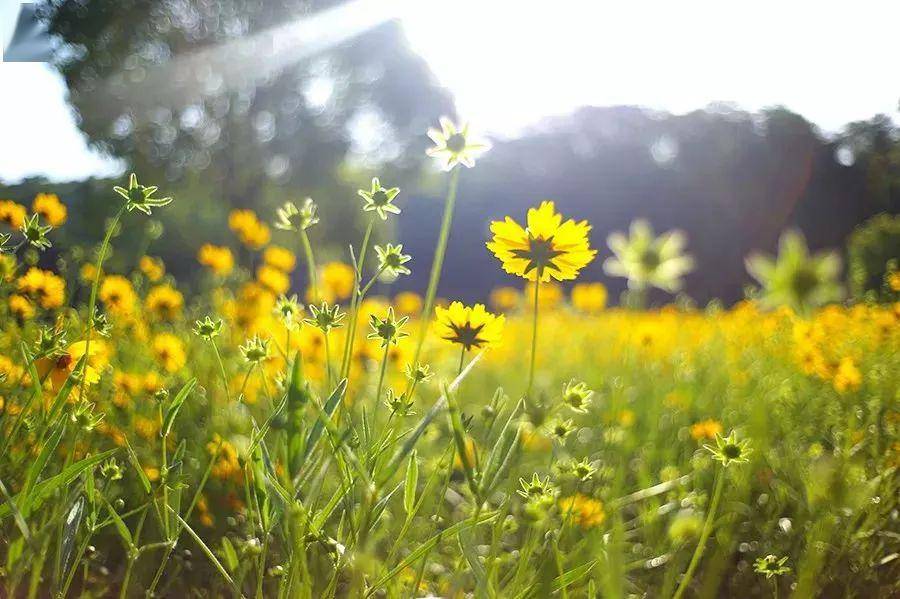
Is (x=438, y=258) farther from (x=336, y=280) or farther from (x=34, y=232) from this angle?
(x=336, y=280)

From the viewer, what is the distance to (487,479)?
0.74 metres

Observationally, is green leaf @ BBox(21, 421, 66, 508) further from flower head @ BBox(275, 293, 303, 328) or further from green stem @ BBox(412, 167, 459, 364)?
green stem @ BBox(412, 167, 459, 364)

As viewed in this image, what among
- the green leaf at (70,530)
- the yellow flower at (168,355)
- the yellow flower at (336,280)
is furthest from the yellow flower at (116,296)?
the green leaf at (70,530)

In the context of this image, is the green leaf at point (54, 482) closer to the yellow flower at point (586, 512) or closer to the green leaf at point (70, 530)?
the green leaf at point (70, 530)

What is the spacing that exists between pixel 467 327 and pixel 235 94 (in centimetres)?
1093

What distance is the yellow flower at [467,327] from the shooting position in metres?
0.95

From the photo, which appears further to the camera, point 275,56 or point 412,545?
point 275,56

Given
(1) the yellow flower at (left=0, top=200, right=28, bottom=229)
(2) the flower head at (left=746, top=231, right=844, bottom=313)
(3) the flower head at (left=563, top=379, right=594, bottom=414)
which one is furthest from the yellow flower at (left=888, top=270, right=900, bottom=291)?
(1) the yellow flower at (left=0, top=200, right=28, bottom=229)

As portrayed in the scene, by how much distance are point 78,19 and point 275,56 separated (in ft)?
9.91

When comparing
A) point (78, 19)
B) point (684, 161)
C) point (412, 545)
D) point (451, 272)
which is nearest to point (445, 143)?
point (412, 545)

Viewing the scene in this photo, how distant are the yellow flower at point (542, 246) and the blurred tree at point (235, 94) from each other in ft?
31.0

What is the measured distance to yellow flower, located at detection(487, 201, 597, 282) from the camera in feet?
3.06

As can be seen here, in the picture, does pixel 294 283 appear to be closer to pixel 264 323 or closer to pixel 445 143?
pixel 264 323

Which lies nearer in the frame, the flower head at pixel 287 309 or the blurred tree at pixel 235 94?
the flower head at pixel 287 309
